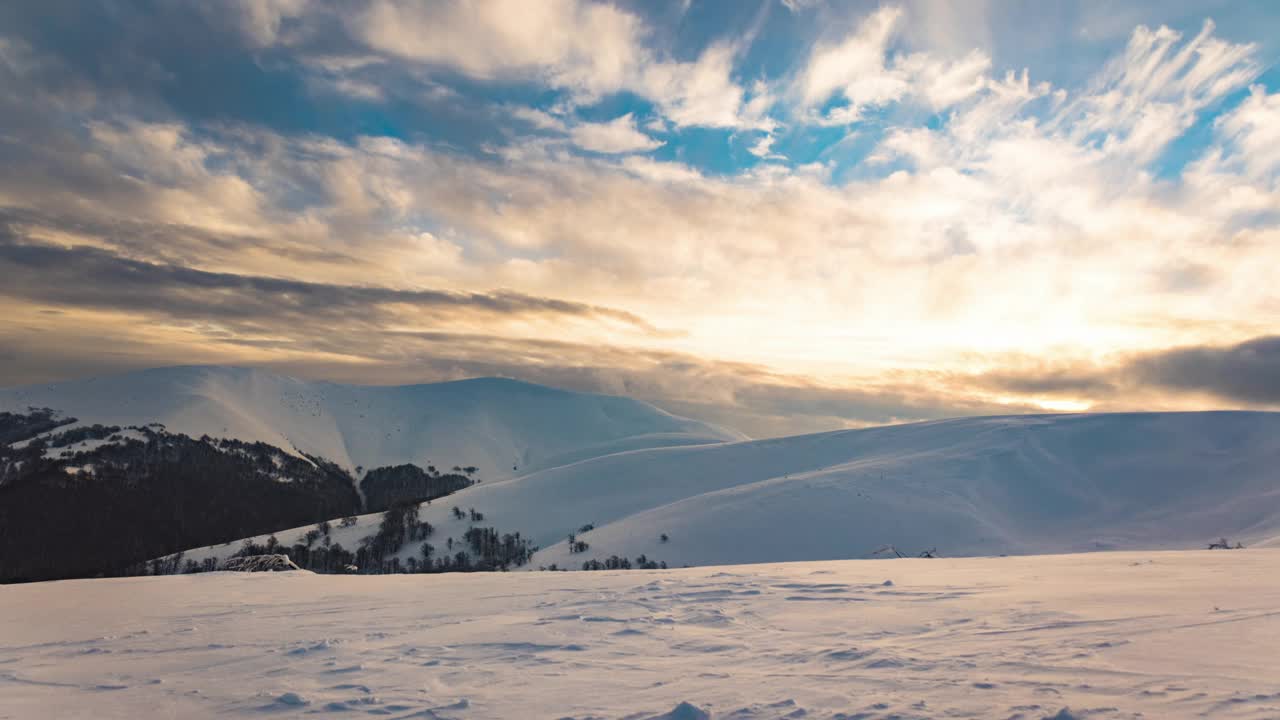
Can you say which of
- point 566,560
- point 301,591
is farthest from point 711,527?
point 301,591

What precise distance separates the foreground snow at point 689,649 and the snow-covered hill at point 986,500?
195 ft

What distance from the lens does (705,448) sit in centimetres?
14762

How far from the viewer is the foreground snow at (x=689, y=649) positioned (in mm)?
6590

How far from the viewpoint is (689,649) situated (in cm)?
923

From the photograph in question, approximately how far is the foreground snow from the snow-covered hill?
59.6 metres

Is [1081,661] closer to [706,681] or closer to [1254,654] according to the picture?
[1254,654]

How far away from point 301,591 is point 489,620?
6787mm

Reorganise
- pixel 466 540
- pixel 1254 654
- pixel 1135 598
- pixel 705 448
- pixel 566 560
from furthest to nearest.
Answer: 1. pixel 705 448
2. pixel 466 540
3. pixel 566 560
4. pixel 1135 598
5. pixel 1254 654

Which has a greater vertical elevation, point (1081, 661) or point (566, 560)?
point (1081, 661)

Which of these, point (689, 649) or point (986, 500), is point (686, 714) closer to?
point (689, 649)

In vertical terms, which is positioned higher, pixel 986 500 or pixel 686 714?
pixel 686 714

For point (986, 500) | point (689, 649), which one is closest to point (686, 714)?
point (689, 649)

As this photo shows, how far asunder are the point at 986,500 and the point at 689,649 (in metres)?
86.9

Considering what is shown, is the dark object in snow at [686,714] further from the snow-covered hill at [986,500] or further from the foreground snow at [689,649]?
the snow-covered hill at [986,500]
